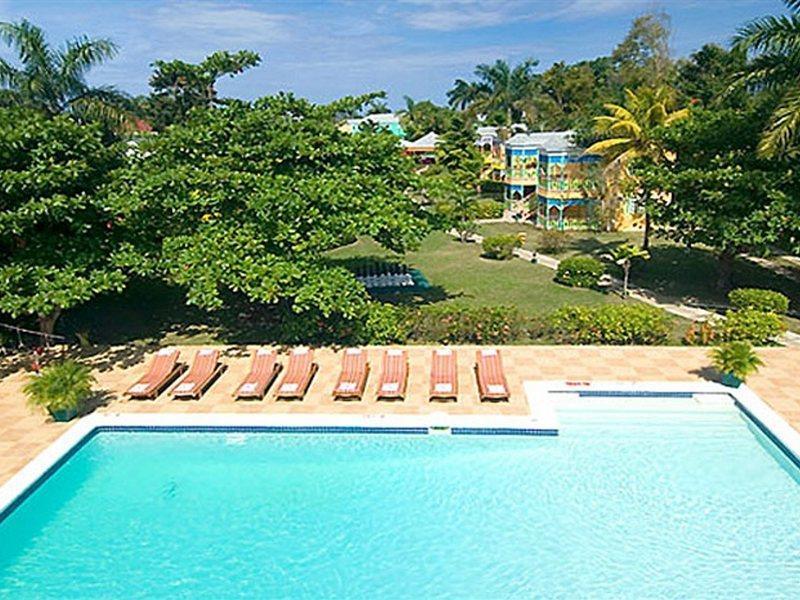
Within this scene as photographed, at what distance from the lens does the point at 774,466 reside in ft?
39.4

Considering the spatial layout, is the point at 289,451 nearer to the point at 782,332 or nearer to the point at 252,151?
the point at 252,151

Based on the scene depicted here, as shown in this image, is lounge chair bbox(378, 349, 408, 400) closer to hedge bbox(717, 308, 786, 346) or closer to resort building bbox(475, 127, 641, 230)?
hedge bbox(717, 308, 786, 346)

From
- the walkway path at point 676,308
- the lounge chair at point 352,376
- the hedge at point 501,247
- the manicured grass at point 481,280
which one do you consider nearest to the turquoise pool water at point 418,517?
the lounge chair at point 352,376

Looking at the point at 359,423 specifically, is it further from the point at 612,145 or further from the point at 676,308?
the point at 612,145

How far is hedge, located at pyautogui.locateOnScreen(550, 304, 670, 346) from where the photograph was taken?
17.6 meters

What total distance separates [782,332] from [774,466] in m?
7.05

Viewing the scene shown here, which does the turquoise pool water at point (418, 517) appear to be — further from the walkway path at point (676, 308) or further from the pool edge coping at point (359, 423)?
the walkway path at point (676, 308)

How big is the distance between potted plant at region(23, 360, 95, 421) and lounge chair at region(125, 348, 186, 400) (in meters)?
1.15

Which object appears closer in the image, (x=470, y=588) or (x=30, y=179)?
(x=470, y=588)

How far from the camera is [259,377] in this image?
1504 cm

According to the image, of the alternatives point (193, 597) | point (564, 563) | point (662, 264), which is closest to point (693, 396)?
point (564, 563)

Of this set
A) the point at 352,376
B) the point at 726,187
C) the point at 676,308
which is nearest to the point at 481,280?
the point at 676,308

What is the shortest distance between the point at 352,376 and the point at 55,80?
57.3 ft

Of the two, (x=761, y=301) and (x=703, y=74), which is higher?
(x=703, y=74)
